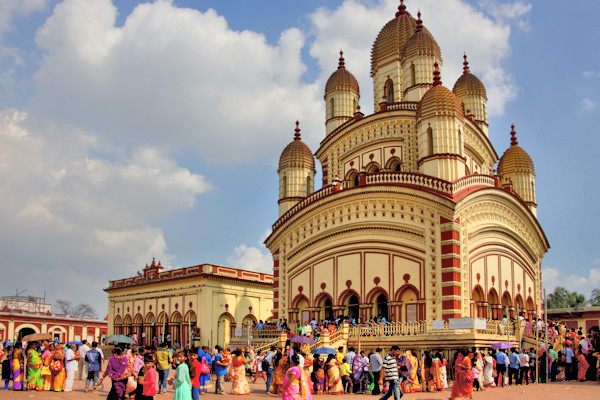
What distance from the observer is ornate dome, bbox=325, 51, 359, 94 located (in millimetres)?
39156

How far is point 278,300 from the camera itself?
34312 millimetres

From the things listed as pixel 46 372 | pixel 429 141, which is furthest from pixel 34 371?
pixel 429 141

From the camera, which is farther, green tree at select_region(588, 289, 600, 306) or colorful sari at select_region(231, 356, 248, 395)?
green tree at select_region(588, 289, 600, 306)

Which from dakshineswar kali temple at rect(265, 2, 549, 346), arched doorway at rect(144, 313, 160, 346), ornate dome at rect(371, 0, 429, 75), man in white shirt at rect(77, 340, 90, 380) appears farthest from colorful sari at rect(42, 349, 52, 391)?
ornate dome at rect(371, 0, 429, 75)

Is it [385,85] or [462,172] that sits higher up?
[385,85]

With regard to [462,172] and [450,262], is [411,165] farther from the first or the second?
[450,262]

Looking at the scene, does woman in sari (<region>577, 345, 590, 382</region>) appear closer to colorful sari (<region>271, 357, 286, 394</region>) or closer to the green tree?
colorful sari (<region>271, 357, 286, 394</region>)

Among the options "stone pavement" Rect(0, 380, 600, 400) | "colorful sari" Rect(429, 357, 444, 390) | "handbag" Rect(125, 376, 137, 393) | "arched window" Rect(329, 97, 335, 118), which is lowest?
"stone pavement" Rect(0, 380, 600, 400)

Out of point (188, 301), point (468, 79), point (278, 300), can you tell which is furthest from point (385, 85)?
point (188, 301)

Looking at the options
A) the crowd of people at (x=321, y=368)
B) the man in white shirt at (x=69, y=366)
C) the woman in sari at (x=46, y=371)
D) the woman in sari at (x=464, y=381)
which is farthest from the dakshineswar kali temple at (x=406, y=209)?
the woman in sari at (x=46, y=371)

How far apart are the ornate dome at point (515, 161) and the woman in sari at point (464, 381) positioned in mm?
24313

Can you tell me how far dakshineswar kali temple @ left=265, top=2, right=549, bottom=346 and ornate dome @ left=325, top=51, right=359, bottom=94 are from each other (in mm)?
75

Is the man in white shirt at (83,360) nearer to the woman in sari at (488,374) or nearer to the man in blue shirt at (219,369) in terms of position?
the man in blue shirt at (219,369)

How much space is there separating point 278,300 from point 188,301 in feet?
27.3
